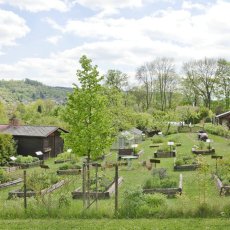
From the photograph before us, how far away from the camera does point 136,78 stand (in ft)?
261

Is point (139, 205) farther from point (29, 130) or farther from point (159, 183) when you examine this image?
point (29, 130)

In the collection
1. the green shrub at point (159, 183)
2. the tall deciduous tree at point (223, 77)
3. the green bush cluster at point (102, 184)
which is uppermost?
the tall deciduous tree at point (223, 77)

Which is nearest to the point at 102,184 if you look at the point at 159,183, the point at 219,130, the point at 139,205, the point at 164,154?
the point at 159,183

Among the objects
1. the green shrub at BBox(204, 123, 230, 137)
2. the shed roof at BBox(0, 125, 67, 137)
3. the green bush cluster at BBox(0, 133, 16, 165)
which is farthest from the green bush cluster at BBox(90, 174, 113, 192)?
the green shrub at BBox(204, 123, 230, 137)

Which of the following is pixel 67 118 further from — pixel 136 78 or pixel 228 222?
pixel 136 78

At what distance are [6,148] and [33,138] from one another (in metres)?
4.03

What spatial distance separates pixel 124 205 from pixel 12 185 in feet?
39.9

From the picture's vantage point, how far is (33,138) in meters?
39.1

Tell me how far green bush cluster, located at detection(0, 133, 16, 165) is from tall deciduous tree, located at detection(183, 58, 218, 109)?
4396 centimetres

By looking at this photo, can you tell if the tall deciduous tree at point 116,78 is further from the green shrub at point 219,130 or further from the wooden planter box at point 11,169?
the wooden planter box at point 11,169

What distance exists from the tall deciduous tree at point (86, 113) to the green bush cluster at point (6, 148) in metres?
20.4

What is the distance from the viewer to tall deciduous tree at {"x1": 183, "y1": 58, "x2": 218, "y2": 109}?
233 feet

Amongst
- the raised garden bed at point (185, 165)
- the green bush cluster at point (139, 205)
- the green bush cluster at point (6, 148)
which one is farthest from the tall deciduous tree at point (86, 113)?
the green bush cluster at point (6, 148)

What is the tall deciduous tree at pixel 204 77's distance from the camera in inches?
2795
